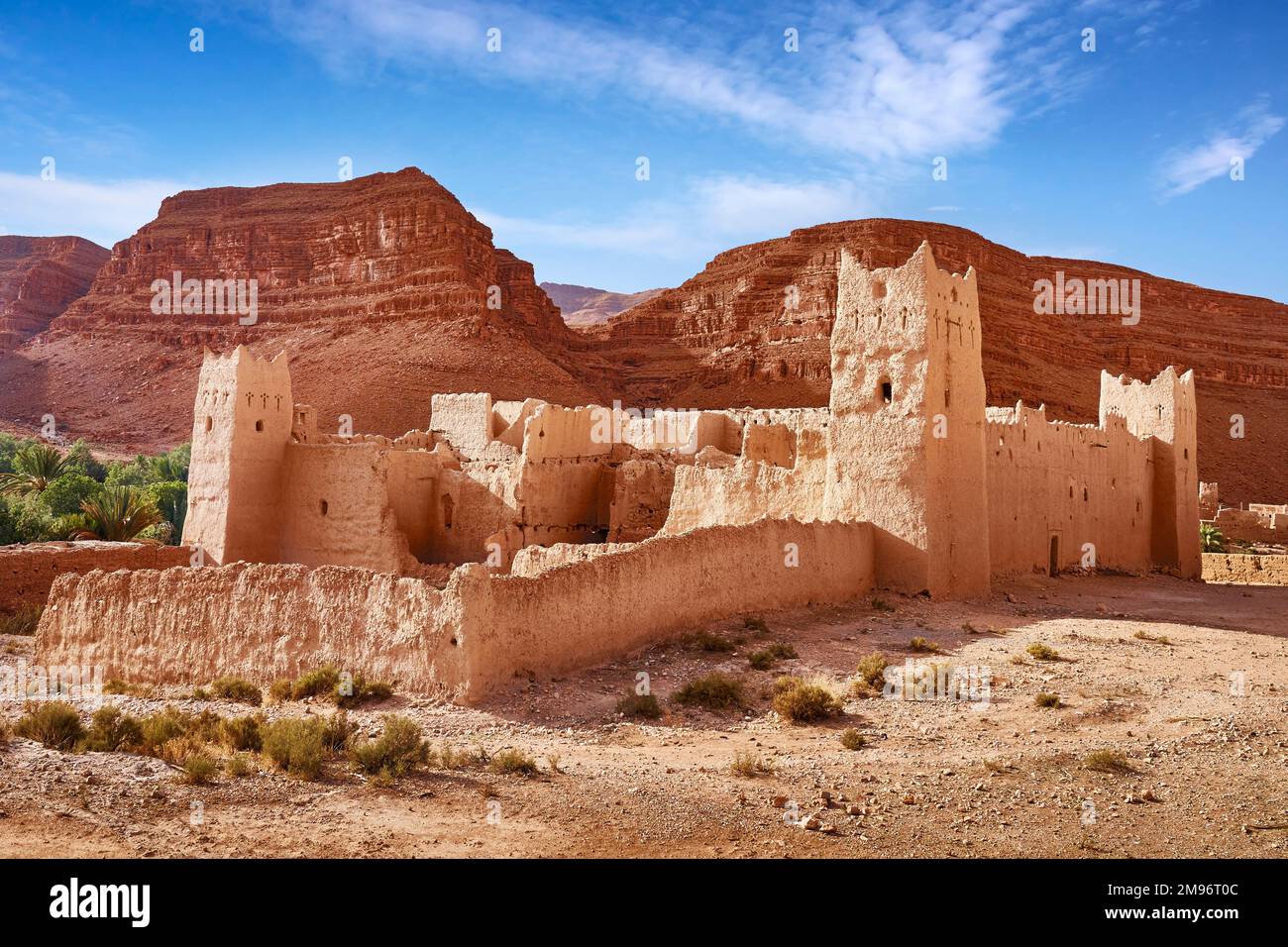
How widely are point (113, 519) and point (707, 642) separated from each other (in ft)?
57.5

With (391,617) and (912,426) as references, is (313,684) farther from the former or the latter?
(912,426)

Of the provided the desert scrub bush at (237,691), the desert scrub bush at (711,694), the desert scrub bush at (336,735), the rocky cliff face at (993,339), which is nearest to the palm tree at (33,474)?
the desert scrub bush at (237,691)

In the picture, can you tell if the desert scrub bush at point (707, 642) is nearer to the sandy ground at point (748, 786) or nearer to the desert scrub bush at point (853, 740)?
the sandy ground at point (748, 786)

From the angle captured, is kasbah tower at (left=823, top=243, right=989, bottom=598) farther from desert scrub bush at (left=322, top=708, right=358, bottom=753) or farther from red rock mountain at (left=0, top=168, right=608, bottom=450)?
red rock mountain at (left=0, top=168, right=608, bottom=450)

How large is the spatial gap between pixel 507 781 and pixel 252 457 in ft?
49.9

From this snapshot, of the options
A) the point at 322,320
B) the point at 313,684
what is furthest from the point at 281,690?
the point at 322,320

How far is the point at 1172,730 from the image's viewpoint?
10.3 meters

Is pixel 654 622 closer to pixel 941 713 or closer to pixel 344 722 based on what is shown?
pixel 941 713

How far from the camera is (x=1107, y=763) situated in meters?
8.91

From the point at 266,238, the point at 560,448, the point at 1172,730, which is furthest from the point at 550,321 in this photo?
the point at 1172,730

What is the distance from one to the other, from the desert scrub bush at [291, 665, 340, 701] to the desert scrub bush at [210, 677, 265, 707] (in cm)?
44

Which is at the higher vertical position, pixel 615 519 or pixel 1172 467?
pixel 1172 467

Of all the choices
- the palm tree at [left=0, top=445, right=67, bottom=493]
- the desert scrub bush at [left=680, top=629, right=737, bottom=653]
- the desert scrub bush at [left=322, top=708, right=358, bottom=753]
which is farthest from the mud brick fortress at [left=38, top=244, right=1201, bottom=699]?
the palm tree at [left=0, top=445, right=67, bottom=493]

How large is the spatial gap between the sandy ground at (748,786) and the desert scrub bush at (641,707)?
129mm
